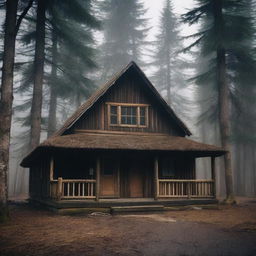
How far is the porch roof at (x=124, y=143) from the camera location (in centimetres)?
1558

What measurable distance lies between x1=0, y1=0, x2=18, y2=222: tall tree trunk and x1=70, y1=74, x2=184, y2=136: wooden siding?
6.40m

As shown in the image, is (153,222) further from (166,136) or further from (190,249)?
(166,136)

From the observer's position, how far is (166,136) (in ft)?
65.0

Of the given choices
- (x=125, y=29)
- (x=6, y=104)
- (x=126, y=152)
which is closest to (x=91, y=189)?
(x=126, y=152)

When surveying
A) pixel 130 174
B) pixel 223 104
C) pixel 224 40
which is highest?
pixel 224 40

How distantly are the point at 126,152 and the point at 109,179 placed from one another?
201 centimetres

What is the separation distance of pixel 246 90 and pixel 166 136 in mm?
18106

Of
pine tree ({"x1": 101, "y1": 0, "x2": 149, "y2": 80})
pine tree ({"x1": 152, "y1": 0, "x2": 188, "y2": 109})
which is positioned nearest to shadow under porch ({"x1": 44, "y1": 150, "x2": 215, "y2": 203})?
pine tree ({"x1": 152, "y1": 0, "x2": 188, "y2": 109})

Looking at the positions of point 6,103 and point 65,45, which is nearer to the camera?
point 6,103

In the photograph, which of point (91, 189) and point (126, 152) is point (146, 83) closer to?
point (126, 152)

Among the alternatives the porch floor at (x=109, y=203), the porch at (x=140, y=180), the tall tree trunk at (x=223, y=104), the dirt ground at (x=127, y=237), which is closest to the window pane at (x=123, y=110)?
the porch at (x=140, y=180)

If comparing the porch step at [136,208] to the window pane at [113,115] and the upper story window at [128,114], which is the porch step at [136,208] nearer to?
the upper story window at [128,114]

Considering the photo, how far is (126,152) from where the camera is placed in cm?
1773

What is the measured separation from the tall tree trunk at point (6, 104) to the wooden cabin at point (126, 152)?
2812 millimetres
